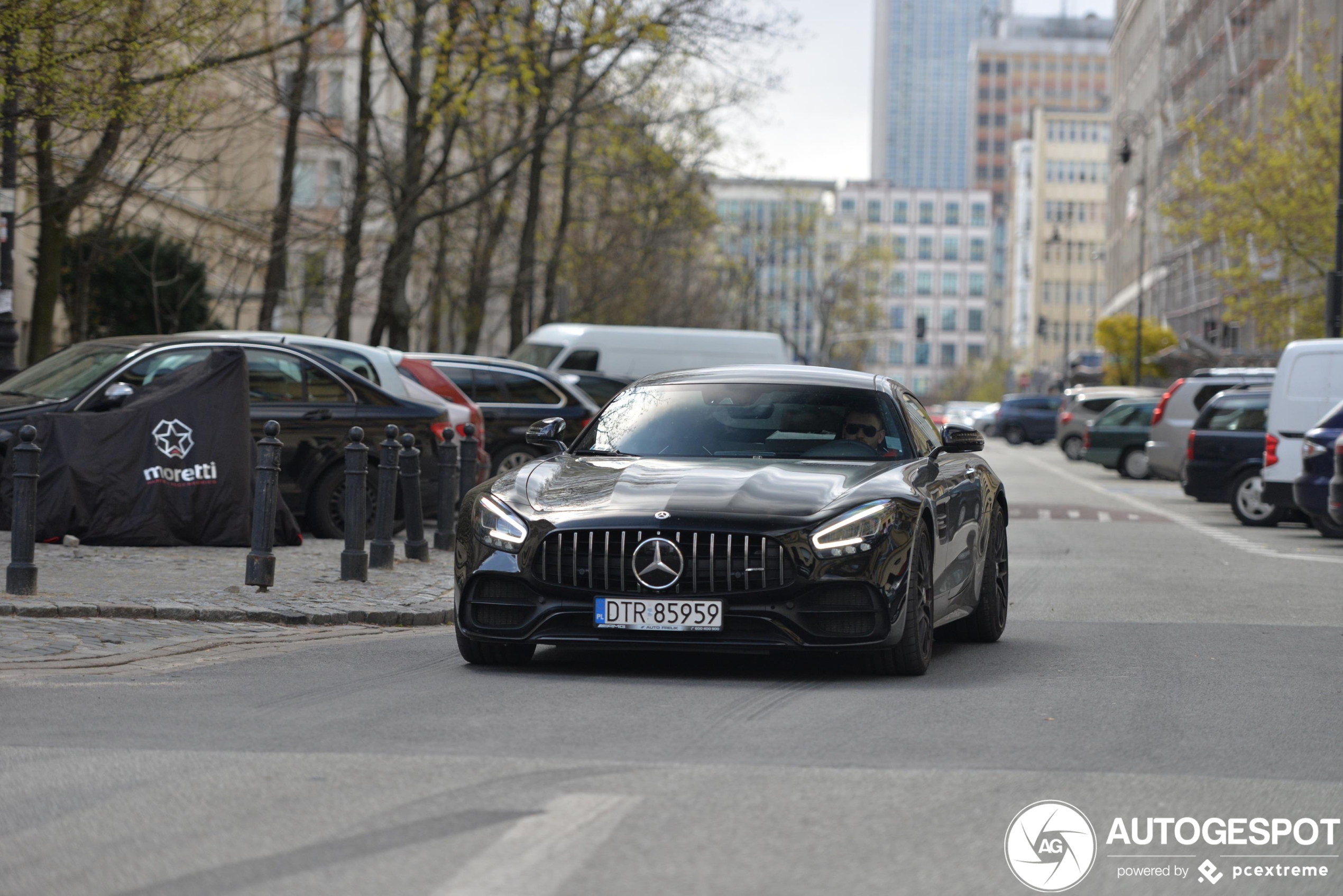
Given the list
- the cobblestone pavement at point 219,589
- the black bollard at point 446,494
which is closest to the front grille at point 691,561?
the cobblestone pavement at point 219,589

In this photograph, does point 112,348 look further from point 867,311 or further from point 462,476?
point 867,311

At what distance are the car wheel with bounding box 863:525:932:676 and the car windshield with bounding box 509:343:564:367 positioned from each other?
27.4 meters

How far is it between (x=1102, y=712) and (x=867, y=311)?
104 m

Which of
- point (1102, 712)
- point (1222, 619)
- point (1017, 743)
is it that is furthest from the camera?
point (1222, 619)

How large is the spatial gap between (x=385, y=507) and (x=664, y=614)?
557cm

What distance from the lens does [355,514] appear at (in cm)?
1285

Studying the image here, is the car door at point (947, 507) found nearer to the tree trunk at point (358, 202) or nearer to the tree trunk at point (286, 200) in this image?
the tree trunk at point (286, 200)

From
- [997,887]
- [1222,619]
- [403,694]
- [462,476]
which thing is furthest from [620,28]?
[997,887]

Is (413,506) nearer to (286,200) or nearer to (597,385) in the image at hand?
(597,385)

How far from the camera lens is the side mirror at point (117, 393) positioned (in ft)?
48.1

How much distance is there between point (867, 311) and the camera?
11056 centimetres

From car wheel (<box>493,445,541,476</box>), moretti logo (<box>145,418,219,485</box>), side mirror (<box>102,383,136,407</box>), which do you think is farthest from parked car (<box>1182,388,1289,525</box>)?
side mirror (<box>102,383,136,407</box>)

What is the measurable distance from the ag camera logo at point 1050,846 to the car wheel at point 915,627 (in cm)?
268

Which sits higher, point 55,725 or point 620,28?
point 620,28
